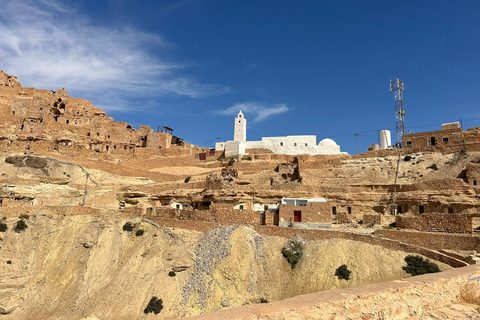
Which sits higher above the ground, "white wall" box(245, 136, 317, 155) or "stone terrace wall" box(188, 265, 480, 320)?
"white wall" box(245, 136, 317, 155)

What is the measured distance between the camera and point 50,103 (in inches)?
1780

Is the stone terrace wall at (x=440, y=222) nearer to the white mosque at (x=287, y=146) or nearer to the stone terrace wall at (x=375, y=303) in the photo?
the stone terrace wall at (x=375, y=303)

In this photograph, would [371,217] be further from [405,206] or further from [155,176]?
[155,176]

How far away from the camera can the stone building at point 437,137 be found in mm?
33241

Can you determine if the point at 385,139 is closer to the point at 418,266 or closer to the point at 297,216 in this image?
the point at 297,216

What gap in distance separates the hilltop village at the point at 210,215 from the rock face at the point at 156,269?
75mm

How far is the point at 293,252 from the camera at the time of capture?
62.5 ft

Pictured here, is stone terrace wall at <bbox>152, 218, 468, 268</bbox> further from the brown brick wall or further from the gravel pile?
Answer: the brown brick wall

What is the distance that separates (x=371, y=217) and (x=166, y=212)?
608 inches

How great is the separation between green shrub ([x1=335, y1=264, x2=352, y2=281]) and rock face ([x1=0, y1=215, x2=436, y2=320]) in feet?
0.93

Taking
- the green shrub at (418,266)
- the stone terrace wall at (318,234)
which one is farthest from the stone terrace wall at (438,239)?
the green shrub at (418,266)

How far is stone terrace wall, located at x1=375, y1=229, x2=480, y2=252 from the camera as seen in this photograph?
51.6 ft

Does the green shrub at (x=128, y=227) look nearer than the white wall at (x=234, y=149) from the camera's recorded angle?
Yes

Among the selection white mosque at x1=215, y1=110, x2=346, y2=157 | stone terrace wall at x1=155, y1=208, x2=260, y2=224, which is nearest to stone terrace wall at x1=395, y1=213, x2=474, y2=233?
stone terrace wall at x1=155, y1=208, x2=260, y2=224
